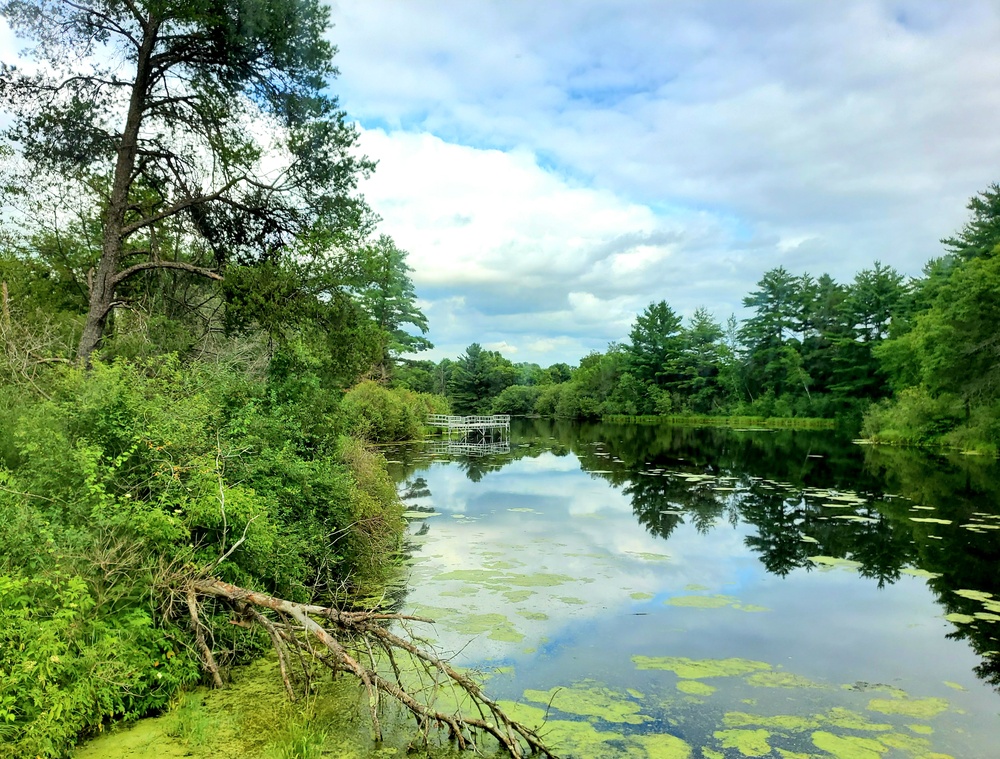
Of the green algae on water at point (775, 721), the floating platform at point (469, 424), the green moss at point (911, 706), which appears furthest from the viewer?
the floating platform at point (469, 424)

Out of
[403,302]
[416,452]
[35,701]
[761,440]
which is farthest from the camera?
[403,302]

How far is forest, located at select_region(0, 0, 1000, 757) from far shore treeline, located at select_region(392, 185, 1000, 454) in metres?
28.4

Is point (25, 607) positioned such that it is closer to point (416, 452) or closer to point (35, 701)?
point (35, 701)

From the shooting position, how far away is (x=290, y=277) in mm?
10039

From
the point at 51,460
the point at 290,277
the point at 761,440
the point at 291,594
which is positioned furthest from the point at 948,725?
the point at 761,440

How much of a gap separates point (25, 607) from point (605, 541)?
10.9m

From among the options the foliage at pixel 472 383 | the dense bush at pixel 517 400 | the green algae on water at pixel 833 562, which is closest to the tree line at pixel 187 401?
the green algae on water at pixel 833 562

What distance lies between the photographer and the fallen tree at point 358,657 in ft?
16.2

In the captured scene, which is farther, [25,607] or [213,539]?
[213,539]

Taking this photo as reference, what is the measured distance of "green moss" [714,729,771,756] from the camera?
5293mm

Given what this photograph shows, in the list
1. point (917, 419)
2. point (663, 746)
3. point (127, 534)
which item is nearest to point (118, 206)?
point (127, 534)

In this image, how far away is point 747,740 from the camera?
5.47 meters

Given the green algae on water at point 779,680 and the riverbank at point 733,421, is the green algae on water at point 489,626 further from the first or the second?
the riverbank at point 733,421

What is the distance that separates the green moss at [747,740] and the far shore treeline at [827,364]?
96.0 ft
